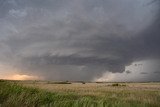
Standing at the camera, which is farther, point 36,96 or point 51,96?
point 51,96

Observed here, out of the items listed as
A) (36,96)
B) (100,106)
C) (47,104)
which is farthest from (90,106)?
(36,96)

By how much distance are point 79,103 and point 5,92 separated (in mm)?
4419

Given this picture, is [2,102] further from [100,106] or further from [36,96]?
[100,106]

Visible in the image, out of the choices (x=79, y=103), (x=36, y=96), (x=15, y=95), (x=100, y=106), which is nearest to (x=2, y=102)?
(x=15, y=95)

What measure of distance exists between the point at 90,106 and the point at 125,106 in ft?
5.76

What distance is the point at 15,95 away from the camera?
14617mm

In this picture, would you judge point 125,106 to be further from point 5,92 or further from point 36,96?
point 5,92

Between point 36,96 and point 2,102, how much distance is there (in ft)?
5.82

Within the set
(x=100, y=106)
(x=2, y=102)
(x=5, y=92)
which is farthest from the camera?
(x=5, y=92)

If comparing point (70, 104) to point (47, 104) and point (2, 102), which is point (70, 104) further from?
point (2, 102)

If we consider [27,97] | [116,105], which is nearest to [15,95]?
[27,97]

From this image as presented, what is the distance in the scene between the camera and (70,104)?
13.7 metres

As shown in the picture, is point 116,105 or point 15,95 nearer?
point 116,105

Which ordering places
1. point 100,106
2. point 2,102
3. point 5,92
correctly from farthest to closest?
point 5,92 < point 2,102 < point 100,106
